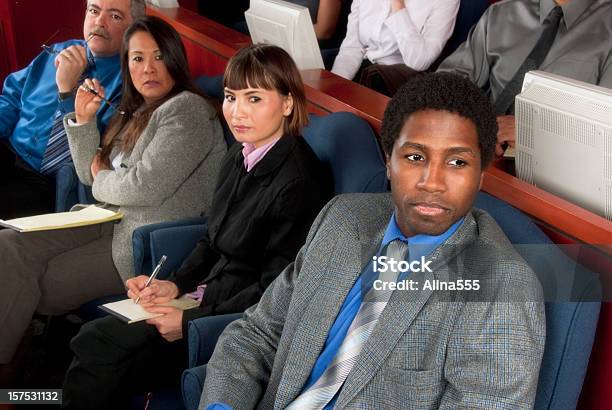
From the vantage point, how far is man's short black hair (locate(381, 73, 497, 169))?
1.42 m

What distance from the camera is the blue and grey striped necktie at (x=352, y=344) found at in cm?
144

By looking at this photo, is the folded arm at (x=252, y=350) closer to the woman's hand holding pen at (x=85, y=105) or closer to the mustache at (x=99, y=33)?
the woman's hand holding pen at (x=85, y=105)

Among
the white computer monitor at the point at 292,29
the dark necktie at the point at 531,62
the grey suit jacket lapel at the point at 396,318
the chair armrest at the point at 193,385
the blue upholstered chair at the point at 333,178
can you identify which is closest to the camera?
the grey suit jacket lapel at the point at 396,318

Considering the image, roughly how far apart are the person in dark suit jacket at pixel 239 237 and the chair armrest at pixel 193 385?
336 millimetres

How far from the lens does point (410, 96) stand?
4.85ft

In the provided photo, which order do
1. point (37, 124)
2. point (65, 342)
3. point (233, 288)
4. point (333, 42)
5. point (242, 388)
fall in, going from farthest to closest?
point (333, 42), point (37, 124), point (65, 342), point (233, 288), point (242, 388)

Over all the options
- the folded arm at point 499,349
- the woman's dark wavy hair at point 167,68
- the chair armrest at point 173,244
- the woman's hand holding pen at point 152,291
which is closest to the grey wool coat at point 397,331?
the folded arm at point 499,349

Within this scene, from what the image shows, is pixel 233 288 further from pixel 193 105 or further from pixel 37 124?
pixel 37 124

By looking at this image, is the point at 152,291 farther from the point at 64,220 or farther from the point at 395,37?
the point at 395,37

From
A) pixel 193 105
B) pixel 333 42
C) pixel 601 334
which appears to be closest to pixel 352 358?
pixel 601 334

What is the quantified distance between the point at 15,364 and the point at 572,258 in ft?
6.11

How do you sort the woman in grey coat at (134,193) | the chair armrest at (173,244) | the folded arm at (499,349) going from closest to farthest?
the folded arm at (499,349) < the chair armrest at (173,244) < the woman in grey coat at (134,193)

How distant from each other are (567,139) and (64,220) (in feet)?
5.35

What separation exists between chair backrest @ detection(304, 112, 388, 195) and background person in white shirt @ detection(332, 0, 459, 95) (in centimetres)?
113
